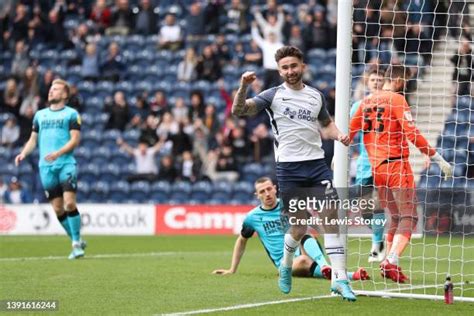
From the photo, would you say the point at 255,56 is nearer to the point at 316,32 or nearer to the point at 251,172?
the point at 316,32

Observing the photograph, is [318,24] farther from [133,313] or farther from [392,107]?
[133,313]

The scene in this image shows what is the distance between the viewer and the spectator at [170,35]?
86.9 ft

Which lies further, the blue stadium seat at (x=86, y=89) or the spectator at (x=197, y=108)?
the blue stadium seat at (x=86, y=89)

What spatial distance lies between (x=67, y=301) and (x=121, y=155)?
15.7 meters

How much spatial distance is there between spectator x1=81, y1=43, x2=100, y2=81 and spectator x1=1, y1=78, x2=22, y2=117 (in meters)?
1.71

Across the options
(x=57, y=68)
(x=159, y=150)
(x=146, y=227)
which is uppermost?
(x=57, y=68)

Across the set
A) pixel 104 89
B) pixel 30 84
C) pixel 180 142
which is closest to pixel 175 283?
pixel 180 142

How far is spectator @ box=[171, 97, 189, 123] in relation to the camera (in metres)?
24.2

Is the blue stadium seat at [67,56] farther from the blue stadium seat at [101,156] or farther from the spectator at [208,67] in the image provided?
the spectator at [208,67]

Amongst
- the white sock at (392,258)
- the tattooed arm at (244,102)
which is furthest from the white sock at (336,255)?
the white sock at (392,258)

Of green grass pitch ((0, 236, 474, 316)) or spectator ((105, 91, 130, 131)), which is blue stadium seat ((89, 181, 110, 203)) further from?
green grass pitch ((0, 236, 474, 316))

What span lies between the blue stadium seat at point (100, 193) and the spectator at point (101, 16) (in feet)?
16.6

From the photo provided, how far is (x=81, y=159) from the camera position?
25.2 meters

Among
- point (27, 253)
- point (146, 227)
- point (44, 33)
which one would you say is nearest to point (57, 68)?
point (44, 33)
